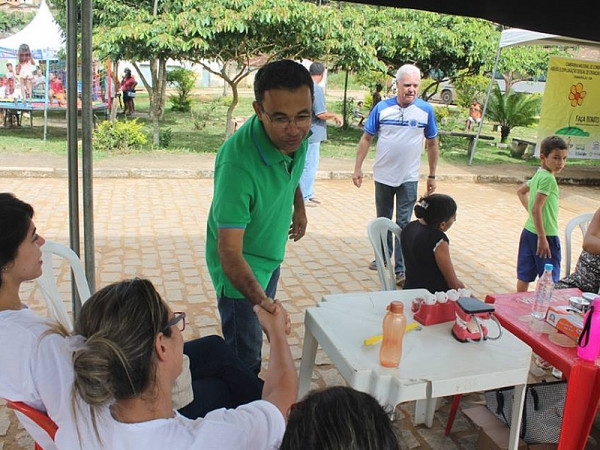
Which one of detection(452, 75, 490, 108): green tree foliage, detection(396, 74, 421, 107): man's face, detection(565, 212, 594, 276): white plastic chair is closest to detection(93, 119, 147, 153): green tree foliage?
detection(396, 74, 421, 107): man's face

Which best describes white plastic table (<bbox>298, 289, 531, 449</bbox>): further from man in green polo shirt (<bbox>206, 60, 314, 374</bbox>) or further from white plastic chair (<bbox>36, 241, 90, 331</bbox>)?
white plastic chair (<bbox>36, 241, 90, 331</bbox>)

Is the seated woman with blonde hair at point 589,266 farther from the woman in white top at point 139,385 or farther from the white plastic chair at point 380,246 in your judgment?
the woman in white top at point 139,385

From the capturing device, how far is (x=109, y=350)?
1222 mm

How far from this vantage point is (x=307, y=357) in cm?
233

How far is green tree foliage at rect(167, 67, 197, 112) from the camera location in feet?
54.1

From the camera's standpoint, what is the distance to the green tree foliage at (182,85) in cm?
1648

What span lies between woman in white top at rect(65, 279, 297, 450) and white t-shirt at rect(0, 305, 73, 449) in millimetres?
105

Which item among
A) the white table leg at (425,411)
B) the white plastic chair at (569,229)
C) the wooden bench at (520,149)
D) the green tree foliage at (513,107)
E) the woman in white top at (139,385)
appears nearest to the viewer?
the woman in white top at (139,385)

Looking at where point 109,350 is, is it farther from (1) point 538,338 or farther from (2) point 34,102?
(2) point 34,102

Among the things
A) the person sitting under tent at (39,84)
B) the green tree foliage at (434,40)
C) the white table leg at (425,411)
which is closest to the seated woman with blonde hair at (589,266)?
the white table leg at (425,411)

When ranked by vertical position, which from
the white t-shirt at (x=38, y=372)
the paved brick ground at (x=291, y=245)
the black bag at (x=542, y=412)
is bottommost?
the paved brick ground at (x=291, y=245)

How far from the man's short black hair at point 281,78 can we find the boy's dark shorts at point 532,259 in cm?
247

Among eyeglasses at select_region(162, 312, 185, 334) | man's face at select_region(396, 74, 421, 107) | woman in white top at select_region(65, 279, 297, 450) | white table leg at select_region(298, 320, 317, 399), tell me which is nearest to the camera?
woman in white top at select_region(65, 279, 297, 450)

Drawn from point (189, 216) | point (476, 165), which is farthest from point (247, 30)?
point (476, 165)
